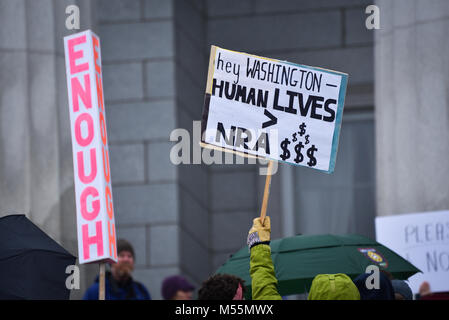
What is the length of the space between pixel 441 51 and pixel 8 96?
4847 mm

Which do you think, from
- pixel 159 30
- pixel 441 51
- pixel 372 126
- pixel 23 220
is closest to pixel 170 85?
pixel 159 30

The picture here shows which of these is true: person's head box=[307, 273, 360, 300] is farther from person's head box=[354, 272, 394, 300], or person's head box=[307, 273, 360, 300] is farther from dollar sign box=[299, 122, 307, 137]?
dollar sign box=[299, 122, 307, 137]

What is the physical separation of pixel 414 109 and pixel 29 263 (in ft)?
17.2

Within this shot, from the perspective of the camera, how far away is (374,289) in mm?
6812

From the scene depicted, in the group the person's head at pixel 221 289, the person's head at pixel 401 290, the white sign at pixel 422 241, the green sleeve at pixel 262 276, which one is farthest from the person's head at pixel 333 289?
the white sign at pixel 422 241

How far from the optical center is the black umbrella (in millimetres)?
7871

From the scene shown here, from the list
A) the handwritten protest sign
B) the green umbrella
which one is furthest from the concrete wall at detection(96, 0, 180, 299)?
the handwritten protest sign

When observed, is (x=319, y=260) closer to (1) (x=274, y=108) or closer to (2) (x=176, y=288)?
(1) (x=274, y=108)

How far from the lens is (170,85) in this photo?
46.5ft

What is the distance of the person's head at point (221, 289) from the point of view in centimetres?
677

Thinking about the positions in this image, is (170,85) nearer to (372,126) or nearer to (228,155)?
(228,155)

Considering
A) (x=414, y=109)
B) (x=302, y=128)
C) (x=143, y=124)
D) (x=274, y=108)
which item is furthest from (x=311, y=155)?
(x=143, y=124)

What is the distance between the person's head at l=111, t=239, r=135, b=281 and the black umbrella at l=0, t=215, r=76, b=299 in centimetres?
218

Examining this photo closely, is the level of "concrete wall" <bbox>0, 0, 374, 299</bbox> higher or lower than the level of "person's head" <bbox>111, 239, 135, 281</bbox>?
higher
